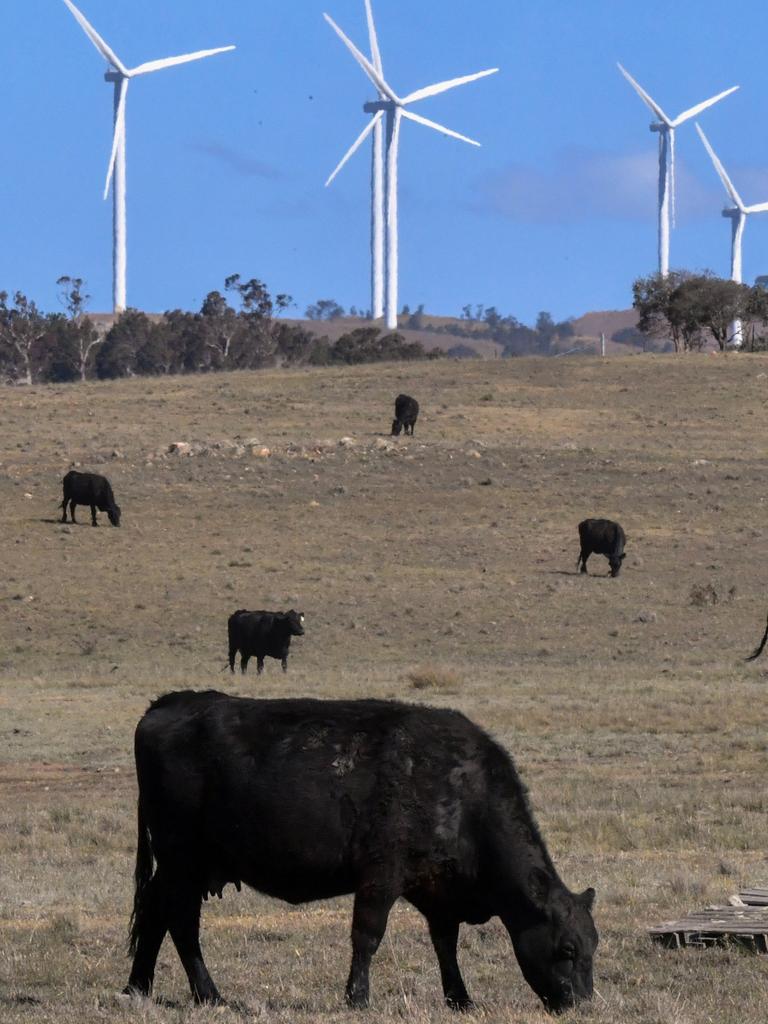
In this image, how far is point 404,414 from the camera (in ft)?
185

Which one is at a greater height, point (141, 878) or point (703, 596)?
point (141, 878)

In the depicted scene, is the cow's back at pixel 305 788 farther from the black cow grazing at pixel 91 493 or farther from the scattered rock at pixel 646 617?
the black cow grazing at pixel 91 493

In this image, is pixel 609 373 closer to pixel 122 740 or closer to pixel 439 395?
pixel 439 395

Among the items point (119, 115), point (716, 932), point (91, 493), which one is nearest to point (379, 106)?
point (119, 115)

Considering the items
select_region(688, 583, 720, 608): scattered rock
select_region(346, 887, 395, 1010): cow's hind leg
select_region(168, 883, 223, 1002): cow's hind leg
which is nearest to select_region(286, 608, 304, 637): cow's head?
select_region(688, 583, 720, 608): scattered rock

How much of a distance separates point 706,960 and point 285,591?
28.4 m

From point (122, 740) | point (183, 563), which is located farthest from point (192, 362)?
point (122, 740)

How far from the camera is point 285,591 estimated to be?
125 ft

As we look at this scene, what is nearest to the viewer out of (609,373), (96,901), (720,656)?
(96,901)

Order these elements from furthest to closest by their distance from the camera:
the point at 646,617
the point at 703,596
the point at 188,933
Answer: the point at 703,596, the point at 646,617, the point at 188,933

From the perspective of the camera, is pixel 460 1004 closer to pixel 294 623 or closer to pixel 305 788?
pixel 305 788

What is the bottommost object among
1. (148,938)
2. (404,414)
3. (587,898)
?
(148,938)

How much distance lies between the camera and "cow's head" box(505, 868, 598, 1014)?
8.30 m

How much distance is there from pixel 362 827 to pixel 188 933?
1099 millimetres
